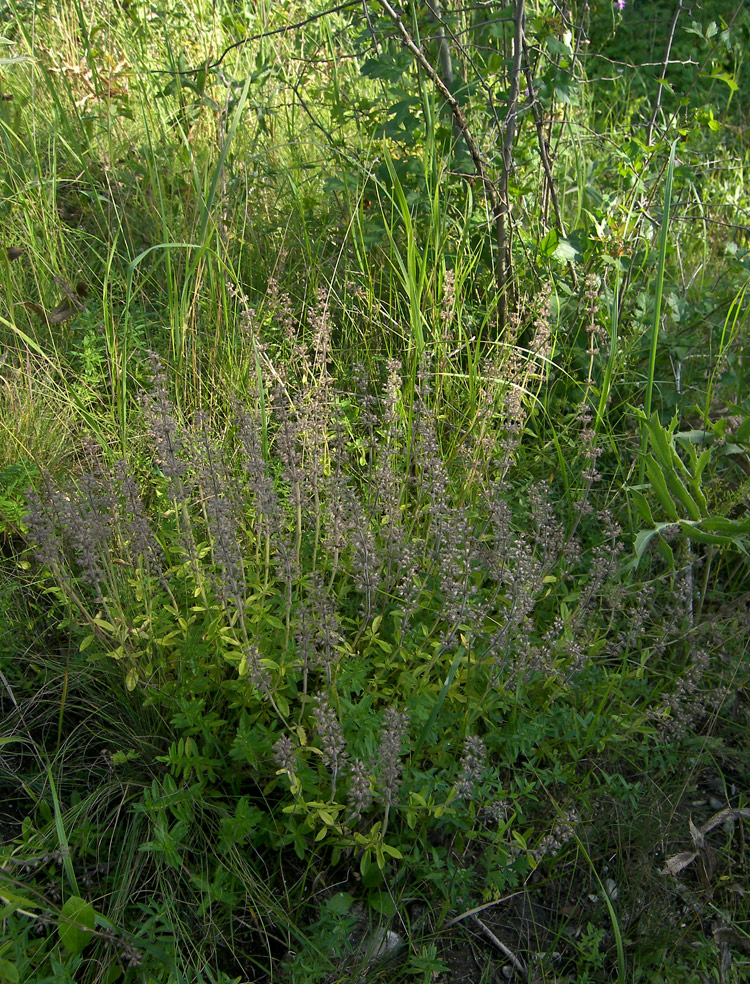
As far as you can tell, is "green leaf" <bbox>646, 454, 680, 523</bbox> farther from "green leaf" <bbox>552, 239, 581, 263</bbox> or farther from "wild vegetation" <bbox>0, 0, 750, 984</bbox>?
"green leaf" <bbox>552, 239, 581, 263</bbox>

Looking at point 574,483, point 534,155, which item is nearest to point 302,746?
point 574,483

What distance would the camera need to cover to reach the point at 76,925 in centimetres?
156

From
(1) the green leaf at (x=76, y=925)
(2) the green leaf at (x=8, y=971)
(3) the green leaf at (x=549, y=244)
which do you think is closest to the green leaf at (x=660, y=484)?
(3) the green leaf at (x=549, y=244)

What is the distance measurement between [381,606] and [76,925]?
1.11 m

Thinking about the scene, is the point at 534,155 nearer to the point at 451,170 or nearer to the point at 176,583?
the point at 451,170

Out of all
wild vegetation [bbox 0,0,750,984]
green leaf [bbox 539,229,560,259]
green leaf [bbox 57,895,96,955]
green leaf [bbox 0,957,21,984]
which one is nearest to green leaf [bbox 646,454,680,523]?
wild vegetation [bbox 0,0,750,984]

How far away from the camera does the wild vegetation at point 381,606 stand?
1.78m

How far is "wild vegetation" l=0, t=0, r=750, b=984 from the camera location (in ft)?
5.84

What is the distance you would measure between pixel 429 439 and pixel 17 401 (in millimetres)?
1499

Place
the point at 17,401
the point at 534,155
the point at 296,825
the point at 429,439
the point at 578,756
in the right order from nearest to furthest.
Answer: the point at 296,825
the point at 578,756
the point at 429,439
the point at 17,401
the point at 534,155

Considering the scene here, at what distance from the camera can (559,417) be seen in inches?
120

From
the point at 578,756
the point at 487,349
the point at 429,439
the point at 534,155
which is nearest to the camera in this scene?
the point at 578,756

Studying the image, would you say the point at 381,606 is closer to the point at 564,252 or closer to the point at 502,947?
the point at 502,947

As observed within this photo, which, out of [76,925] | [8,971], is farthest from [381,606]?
[8,971]
